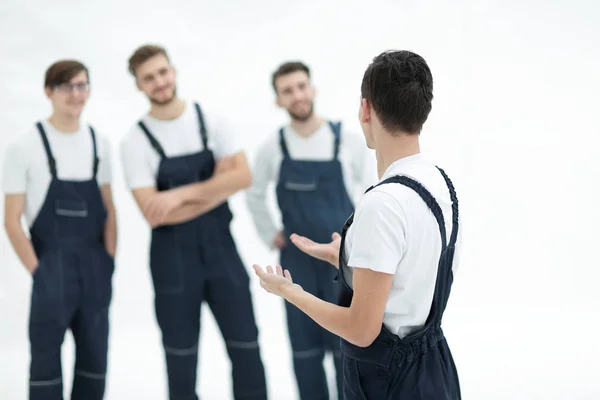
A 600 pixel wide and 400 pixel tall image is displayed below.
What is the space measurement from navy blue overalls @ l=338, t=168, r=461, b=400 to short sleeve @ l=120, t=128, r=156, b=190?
1.82 meters

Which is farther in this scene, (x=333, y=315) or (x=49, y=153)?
(x=49, y=153)

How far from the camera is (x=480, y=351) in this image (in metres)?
4.66

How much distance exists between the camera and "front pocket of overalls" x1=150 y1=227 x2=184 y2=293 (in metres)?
3.53

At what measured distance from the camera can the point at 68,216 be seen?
347 cm

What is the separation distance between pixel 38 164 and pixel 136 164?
17.4 inches

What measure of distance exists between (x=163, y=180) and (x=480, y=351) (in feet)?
7.65

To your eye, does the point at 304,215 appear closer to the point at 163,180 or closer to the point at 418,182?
the point at 163,180

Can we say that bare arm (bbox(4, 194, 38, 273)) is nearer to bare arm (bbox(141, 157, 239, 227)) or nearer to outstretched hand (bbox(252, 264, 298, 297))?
bare arm (bbox(141, 157, 239, 227))

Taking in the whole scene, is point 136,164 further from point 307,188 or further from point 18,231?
point 307,188

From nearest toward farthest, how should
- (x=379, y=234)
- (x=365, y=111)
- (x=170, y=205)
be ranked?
(x=379, y=234) < (x=365, y=111) < (x=170, y=205)

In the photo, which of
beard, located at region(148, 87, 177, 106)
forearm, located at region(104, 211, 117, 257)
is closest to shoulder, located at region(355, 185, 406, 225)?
beard, located at region(148, 87, 177, 106)

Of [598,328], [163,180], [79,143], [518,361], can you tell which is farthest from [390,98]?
[598,328]

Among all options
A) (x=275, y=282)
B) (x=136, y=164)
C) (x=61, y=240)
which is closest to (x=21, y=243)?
(x=61, y=240)

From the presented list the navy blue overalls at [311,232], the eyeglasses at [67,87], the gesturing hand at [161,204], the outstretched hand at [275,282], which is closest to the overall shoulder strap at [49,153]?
the eyeglasses at [67,87]
